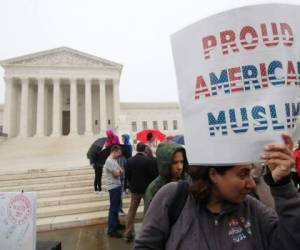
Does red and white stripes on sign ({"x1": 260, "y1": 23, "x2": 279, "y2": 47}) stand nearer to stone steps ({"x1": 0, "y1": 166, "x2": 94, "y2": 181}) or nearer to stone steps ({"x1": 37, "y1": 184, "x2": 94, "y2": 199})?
stone steps ({"x1": 37, "y1": 184, "x2": 94, "y2": 199})

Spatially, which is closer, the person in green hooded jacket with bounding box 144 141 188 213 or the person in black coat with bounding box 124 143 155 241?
the person in green hooded jacket with bounding box 144 141 188 213

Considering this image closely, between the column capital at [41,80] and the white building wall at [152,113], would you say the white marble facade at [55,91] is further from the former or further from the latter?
the white building wall at [152,113]

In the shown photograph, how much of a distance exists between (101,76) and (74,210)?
113 feet

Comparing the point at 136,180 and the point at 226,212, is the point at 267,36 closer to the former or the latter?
the point at 226,212

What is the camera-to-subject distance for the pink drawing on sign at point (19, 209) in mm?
2479

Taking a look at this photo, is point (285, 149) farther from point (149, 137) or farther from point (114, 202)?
point (149, 137)

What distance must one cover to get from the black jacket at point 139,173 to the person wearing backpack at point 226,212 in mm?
3270

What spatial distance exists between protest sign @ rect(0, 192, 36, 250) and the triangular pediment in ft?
126

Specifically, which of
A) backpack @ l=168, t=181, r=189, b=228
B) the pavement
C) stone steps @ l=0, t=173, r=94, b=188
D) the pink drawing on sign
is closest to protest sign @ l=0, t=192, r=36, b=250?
the pink drawing on sign

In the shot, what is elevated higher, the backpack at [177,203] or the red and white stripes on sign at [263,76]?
the red and white stripes on sign at [263,76]

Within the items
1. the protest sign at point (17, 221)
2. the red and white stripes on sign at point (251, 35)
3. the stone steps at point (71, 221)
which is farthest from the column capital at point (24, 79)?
the red and white stripes on sign at point (251, 35)

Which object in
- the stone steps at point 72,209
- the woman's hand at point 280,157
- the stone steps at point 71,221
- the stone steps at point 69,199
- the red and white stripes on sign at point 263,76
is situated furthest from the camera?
the stone steps at point 69,199

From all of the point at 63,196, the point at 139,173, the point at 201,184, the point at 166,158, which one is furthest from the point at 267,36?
the point at 63,196

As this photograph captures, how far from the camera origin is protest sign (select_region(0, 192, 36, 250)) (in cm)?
242
